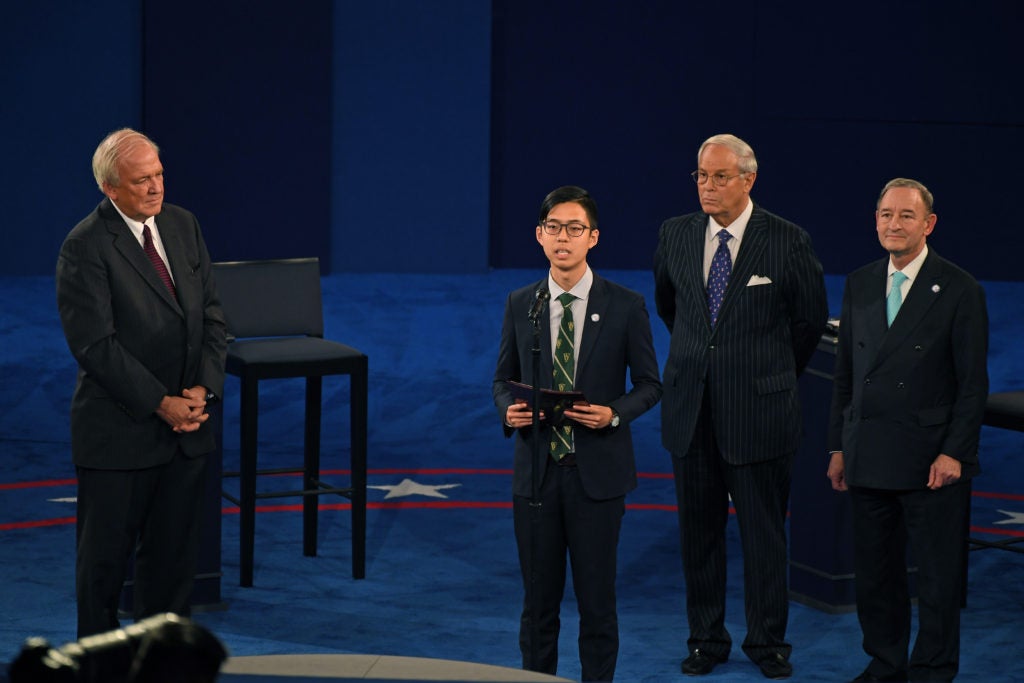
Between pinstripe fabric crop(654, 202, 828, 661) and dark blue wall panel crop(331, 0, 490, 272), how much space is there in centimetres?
696

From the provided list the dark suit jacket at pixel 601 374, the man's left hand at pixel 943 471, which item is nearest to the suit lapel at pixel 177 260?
the dark suit jacket at pixel 601 374

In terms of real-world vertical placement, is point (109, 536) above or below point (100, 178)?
below

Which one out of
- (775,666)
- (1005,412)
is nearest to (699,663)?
(775,666)

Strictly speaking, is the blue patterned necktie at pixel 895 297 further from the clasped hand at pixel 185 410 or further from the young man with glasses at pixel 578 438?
the clasped hand at pixel 185 410

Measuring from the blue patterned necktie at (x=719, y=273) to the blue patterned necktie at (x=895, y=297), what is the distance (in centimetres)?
51

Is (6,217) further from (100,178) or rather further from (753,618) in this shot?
(753,618)

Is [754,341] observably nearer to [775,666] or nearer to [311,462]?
[775,666]

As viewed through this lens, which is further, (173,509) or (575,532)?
(173,509)

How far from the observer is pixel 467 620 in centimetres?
550

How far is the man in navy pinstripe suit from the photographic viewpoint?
4.89 meters

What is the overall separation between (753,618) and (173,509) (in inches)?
73.5

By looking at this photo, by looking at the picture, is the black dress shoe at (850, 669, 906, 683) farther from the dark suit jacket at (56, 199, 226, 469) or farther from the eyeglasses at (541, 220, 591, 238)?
the dark suit jacket at (56, 199, 226, 469)

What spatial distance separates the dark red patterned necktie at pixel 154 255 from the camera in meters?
4.61

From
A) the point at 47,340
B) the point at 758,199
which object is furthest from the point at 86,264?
the point at 758,199
